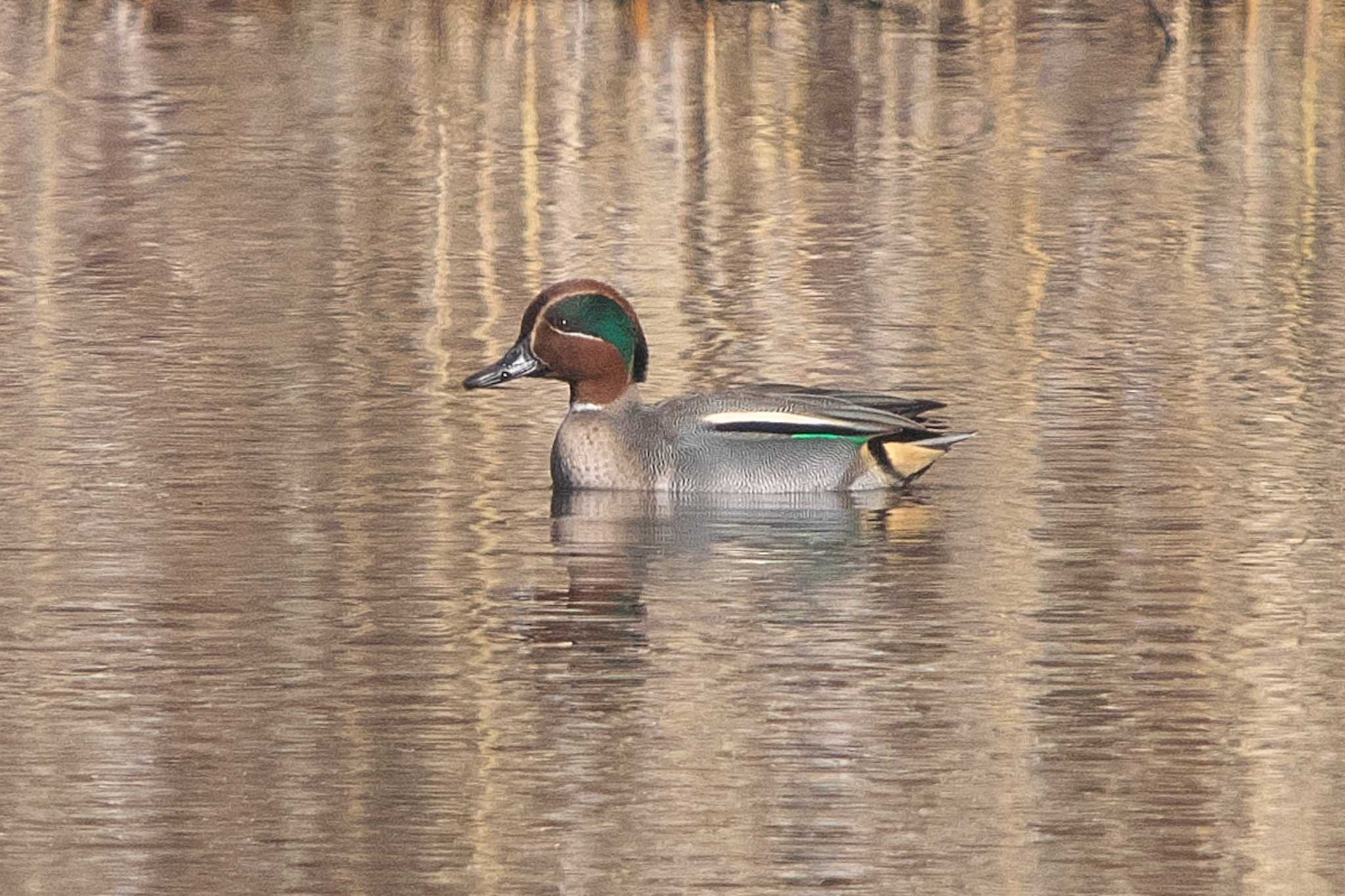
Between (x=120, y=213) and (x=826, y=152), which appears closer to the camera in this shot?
(x=120, y=213)

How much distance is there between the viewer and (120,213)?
676 inches

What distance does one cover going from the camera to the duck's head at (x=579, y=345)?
1093cm

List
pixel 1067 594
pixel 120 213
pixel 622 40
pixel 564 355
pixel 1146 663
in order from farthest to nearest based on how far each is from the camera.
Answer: pixel 622 40 < pixel 120 213 < pixel 564 355 < pixel 1067 594 < pixel 1146 663

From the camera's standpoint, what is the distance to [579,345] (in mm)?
10992

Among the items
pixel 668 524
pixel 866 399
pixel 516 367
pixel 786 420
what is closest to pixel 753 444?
pixel 786 420

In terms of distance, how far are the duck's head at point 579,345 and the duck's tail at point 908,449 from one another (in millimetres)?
896

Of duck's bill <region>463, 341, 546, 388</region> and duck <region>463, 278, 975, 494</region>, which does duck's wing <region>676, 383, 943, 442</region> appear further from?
duck's bill <region>463, 341, 546, 388</region>

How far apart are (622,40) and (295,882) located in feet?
69.4

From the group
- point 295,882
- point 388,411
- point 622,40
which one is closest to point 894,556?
point 388,411

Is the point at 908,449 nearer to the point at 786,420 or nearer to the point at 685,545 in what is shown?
the point at 786,420

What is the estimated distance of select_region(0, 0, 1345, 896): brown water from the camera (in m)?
6.71

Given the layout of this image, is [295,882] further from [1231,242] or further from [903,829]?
[1231,242]

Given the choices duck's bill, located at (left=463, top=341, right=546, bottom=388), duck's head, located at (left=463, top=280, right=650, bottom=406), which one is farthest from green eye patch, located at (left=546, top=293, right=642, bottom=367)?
duck's bill, located at (left=463, top=341, right=546, bottom=388)

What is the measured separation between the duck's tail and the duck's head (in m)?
0.90
